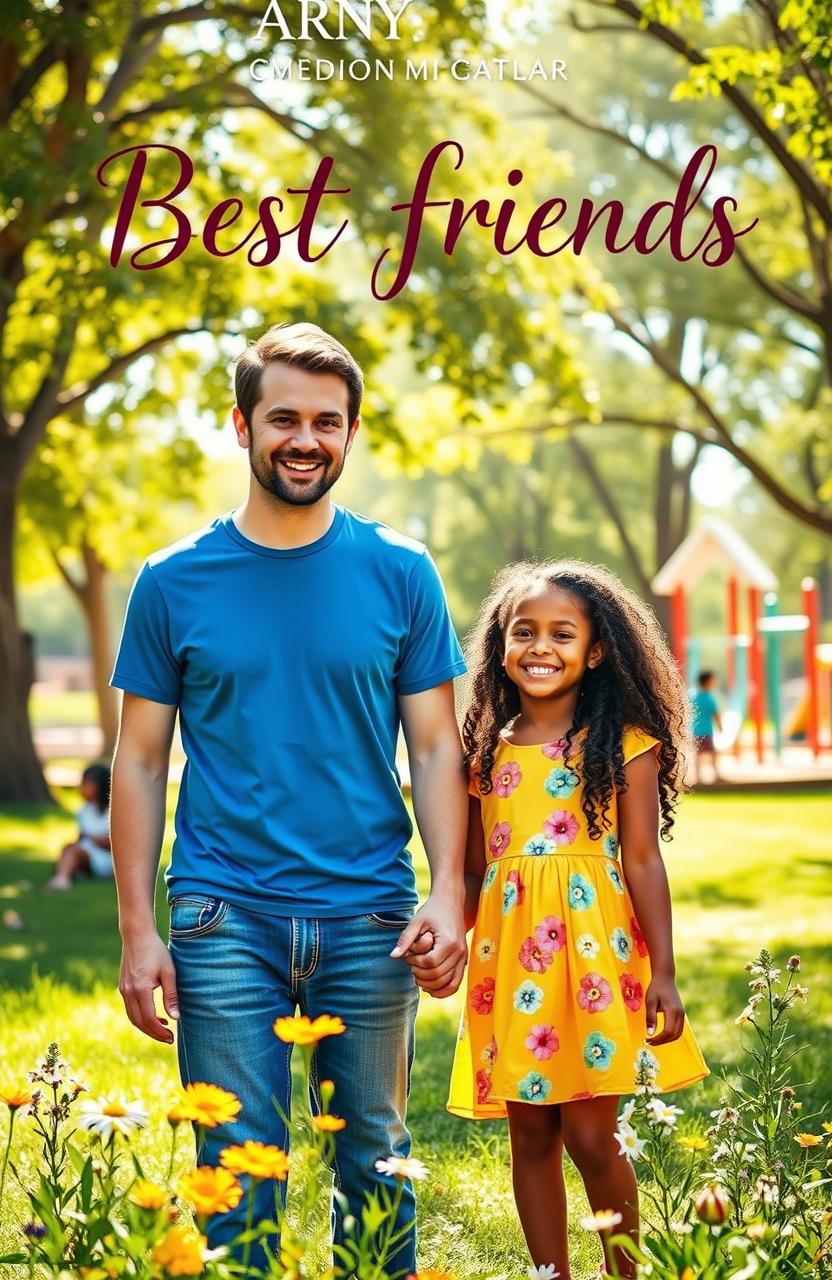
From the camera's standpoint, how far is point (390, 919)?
10.5ft

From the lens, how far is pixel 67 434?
2211 centimetres

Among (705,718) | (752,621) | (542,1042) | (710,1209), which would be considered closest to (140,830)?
(542,1042)

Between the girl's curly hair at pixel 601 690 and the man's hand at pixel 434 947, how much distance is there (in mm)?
551

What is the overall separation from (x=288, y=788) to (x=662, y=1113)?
2.98ft

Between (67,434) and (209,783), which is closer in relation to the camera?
(209,783)

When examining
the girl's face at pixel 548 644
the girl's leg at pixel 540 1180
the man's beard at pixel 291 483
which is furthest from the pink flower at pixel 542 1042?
the man's beard at pixel 291 483

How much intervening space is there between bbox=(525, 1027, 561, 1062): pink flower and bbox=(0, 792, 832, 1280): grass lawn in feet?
1.71

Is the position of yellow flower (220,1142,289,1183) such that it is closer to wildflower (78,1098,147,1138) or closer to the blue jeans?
wildflower (78,1098,147,1138)

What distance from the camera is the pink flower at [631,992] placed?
11.6 feet

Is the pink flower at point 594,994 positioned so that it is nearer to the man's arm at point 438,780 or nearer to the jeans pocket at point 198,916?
the man's arm at point 438,780

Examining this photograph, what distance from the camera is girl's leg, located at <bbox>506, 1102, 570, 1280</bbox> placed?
3.50 m

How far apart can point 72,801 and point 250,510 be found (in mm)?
15953

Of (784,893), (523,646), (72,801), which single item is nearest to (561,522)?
(72,801)

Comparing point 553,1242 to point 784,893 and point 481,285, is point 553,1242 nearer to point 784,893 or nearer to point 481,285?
point 784,893
